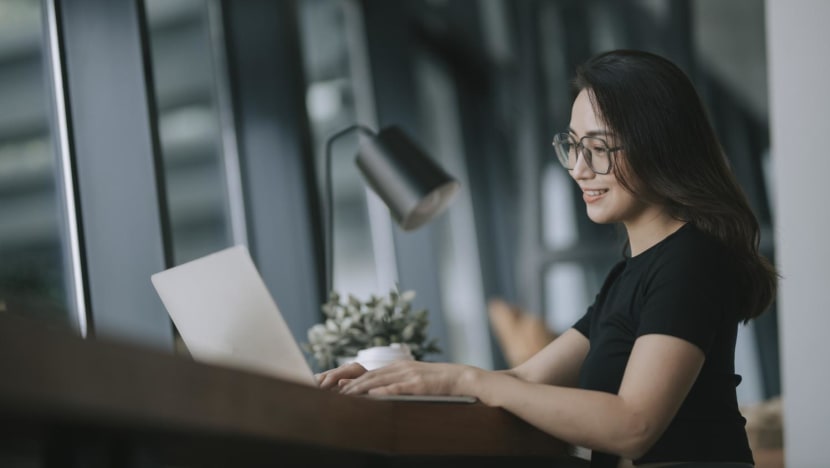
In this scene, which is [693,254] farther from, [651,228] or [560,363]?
[560,363]

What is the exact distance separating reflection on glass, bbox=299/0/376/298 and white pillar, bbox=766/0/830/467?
7.00 ft

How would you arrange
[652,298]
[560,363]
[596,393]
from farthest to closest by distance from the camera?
[560,363] < [652,298] < [596,393]

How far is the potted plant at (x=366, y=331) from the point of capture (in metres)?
2.47

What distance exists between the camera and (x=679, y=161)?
159 cm

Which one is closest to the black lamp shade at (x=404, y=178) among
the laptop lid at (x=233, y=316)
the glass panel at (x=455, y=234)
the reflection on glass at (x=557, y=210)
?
the laptop lid at (x=233, y=316)

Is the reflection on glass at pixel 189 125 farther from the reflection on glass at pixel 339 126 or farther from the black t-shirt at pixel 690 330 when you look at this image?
the black t-shirt at pixel 690 330

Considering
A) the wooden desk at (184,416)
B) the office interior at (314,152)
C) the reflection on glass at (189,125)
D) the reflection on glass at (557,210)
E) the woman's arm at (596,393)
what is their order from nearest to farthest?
the wooden desk at (184,416) → the woman's arm at (596,393) → the office interior at (314,152) → the reflection on glass at (189,125) → the reflection on glass at (557,210)

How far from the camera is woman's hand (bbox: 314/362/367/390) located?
64.5 inches

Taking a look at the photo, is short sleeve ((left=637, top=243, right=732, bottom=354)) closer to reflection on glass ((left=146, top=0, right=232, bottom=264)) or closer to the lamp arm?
the lamp arm

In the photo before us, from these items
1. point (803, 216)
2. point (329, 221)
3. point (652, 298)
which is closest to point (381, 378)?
point (652, 298)

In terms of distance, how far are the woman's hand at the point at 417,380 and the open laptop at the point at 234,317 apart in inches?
1.2

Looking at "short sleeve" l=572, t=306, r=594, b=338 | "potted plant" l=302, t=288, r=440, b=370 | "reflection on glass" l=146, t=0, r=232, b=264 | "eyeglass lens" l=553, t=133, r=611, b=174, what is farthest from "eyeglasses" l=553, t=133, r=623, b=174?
"reflection on glass" l=146, t=0, r=232, b=264

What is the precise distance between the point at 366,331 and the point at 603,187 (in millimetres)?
997

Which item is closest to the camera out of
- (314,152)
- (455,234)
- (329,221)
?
(329,221)
